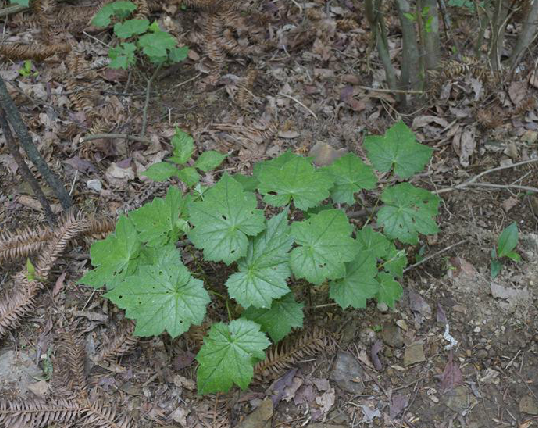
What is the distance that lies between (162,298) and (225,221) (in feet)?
1.41

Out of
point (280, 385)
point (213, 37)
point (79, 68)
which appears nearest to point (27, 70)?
point (79, 68)

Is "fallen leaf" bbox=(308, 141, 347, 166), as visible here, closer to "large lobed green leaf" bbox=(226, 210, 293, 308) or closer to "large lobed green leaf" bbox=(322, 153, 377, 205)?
"large lobed green leaf" bbox=(322, 153, 377, 205)

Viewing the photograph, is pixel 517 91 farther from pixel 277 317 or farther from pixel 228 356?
pixel 228 356

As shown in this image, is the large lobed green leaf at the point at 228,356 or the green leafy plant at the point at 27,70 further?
the green leafy plant at the point at 27,70

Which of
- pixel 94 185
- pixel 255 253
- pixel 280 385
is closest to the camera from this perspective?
pixel 255 253

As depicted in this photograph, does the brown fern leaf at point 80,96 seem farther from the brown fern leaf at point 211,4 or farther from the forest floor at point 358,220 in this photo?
the brown fern leaf at point 211,4

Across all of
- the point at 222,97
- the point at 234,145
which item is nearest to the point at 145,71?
the point at 222,97

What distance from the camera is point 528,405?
2.43 m

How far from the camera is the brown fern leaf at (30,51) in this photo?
361cm

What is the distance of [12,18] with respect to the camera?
3861mm

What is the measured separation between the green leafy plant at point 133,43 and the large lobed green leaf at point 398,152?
1.61 m

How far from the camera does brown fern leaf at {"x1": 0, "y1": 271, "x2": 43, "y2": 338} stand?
2.51 metres

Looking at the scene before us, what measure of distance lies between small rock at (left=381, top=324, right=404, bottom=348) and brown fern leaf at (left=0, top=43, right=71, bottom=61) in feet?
9.62

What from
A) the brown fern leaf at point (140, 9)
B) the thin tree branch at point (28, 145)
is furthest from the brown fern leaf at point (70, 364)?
the brown fern leaf at point (140, 9)
